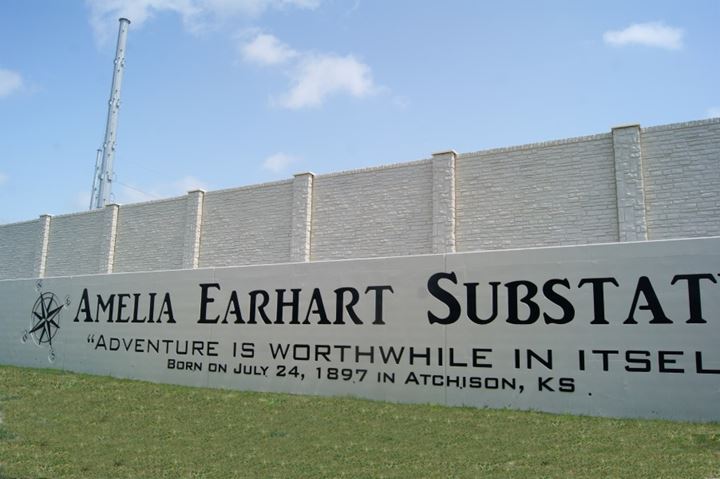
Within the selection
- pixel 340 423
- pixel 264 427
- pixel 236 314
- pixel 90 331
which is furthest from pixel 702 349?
pixel 90 331

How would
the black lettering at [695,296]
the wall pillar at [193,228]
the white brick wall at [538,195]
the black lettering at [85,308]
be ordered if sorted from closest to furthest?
the black lettering at [695,296], the white brick wall at [538,195], the black lettering at [85,308], the wall pillar at [193,228]

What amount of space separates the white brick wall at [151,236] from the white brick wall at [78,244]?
0.86 metres

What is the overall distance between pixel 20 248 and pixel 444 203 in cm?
1961

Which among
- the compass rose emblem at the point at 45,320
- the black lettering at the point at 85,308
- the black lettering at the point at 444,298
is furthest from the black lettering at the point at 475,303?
the compass rose emblem at the point at 45,320

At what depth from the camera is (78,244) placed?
79.6 ft

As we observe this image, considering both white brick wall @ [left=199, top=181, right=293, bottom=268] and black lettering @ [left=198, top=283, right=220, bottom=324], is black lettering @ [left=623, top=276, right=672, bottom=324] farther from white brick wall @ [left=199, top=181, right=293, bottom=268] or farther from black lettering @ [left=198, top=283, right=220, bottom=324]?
white brick wall @ [left=199, top=181, right=293, bottom=268]

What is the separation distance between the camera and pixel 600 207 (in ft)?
48.2

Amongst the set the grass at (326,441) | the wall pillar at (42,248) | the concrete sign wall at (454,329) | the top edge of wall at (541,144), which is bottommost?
the grass at (326,441)

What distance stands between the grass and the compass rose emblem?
6.13 m

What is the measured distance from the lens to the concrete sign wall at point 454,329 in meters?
9.30

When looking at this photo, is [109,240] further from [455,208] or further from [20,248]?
[455,208]

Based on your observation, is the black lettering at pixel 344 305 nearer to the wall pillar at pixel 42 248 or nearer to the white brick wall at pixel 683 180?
the white brick wall at pixel 683 180

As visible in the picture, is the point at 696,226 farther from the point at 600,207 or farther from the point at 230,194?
→ the point at 230,194

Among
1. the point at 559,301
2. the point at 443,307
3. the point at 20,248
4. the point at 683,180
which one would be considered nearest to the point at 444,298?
the point at 443,307
